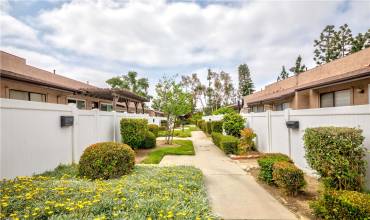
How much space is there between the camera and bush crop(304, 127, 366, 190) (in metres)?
4.09

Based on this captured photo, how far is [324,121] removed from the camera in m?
5.98

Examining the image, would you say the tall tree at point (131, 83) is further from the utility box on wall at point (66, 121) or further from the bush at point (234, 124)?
the utility box on wall at point (66, 121)

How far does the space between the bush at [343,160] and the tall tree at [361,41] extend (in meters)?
31.5

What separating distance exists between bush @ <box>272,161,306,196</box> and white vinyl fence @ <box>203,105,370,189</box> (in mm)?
1260

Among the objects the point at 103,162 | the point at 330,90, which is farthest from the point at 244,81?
the point at 103,162

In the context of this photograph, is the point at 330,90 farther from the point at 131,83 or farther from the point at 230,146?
the point at 131,83

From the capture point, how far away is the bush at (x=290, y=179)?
5.06 m

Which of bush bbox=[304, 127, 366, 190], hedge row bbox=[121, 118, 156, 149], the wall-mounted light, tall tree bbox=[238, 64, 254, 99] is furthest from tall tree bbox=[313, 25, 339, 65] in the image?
bush bbox=[304, 127, 366, 190]

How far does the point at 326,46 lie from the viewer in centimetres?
3362

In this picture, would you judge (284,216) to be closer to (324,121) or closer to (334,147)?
(334,147)

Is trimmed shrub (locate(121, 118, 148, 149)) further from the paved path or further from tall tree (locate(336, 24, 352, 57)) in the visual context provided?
tall tree (locate(336, 24, 352, 57))

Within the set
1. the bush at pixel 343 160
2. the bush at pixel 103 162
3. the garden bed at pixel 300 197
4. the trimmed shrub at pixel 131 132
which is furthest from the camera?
the trimmed shrub at pixel 131 132

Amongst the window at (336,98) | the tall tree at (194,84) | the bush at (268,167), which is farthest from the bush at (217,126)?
the tall tree at (194,84)

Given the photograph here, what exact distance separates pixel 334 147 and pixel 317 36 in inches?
1450
